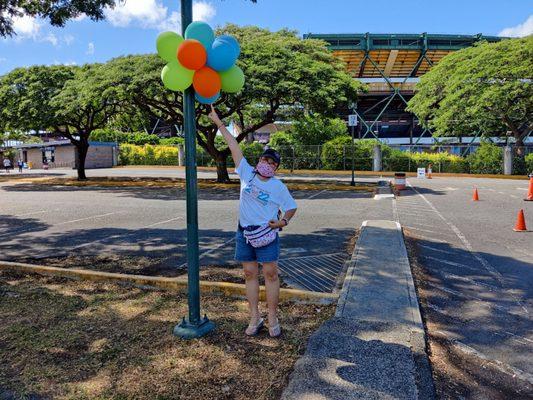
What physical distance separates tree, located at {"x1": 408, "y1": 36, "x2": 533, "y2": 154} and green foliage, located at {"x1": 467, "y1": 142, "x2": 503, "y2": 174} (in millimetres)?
1593

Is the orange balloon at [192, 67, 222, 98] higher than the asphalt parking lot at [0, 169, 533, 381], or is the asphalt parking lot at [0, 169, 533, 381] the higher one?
the orange balloon at [192, 67, 222, 98]

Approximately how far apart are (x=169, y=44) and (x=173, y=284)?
9.48 ft

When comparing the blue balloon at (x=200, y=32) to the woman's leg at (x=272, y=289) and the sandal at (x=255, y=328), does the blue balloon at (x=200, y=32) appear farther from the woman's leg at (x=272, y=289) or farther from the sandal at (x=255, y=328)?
the sandal at (x=255, y=328)

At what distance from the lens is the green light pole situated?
3.79 meters

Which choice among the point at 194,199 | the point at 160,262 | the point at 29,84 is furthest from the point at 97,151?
the point at 194,199

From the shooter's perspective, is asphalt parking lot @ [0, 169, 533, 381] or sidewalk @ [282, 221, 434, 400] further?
asphalt parking lot @ [0, 169, 533, 381]

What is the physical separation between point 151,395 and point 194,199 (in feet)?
5.48

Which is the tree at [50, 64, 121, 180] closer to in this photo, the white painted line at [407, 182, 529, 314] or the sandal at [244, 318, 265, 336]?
the white painted line at [407, 182, 529, 314]

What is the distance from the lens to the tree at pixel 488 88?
2808 centimetres

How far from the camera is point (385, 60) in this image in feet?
169

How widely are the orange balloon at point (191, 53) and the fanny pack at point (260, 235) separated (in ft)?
4.96

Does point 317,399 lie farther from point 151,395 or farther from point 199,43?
point 199,43

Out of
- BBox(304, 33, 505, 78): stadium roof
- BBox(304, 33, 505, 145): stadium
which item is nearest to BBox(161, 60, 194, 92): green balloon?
BBox(304, 33, 505, 145): stadium

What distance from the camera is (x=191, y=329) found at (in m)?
3.82
